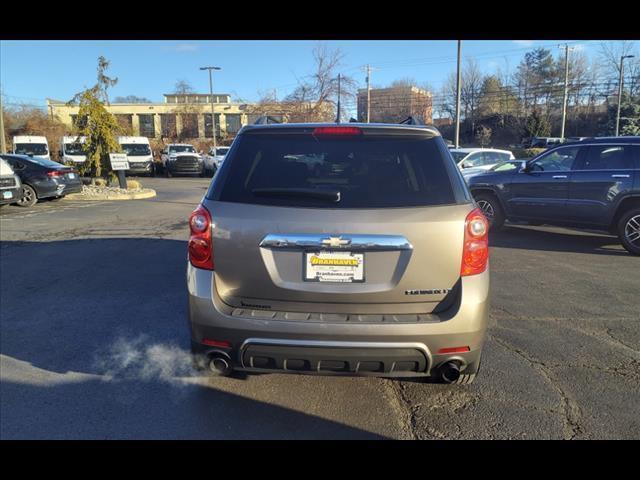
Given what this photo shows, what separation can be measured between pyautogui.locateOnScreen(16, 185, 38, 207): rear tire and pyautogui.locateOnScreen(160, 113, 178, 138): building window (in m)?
50.7

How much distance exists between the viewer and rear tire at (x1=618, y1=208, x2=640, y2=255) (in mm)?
7742

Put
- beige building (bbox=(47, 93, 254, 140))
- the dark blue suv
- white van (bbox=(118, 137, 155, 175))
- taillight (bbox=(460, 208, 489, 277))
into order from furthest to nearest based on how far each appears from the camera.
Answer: beige building (bbox=(47, 93, 254, 140)) < white van (bbox=(118, 137, 155, 175)) < the dark blue suv < taillight (bbox=(460, 208, 489, 277))

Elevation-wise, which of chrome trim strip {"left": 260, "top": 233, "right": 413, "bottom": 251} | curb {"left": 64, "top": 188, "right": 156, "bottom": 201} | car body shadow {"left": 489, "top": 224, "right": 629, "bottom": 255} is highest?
chrome trim strip {"left": 260, "top": 233, "right": 413, "bottom": 251}

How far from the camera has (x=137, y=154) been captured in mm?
29281

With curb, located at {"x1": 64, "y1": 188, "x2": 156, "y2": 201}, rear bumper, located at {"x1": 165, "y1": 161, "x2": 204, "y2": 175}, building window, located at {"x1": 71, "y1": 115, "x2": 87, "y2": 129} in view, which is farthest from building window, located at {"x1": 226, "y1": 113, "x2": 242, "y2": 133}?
curb, located at {"x1": 64, "y1": 188, "x2": 156, "y2": 201}

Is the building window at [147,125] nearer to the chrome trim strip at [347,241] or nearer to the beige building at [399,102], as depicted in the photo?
the beige building at [399,102]

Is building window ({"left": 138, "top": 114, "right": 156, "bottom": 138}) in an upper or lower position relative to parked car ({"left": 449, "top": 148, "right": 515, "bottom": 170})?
upper

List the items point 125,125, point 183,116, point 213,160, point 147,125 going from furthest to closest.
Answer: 1. point 147,125
2. point 183,116
3. point 125,125
4. point 213,160

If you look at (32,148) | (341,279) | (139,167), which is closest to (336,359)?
(341,279)

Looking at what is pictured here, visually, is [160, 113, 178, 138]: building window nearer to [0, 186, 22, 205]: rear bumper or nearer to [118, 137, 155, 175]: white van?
[118, 137, 155, 175]: white van

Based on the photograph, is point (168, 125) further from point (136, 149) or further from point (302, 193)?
point (302, 193)

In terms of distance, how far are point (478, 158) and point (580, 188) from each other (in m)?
Result: 8.88

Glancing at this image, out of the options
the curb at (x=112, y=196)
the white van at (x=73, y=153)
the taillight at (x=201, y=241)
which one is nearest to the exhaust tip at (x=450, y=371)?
the taillight at (x=201, y=241)
